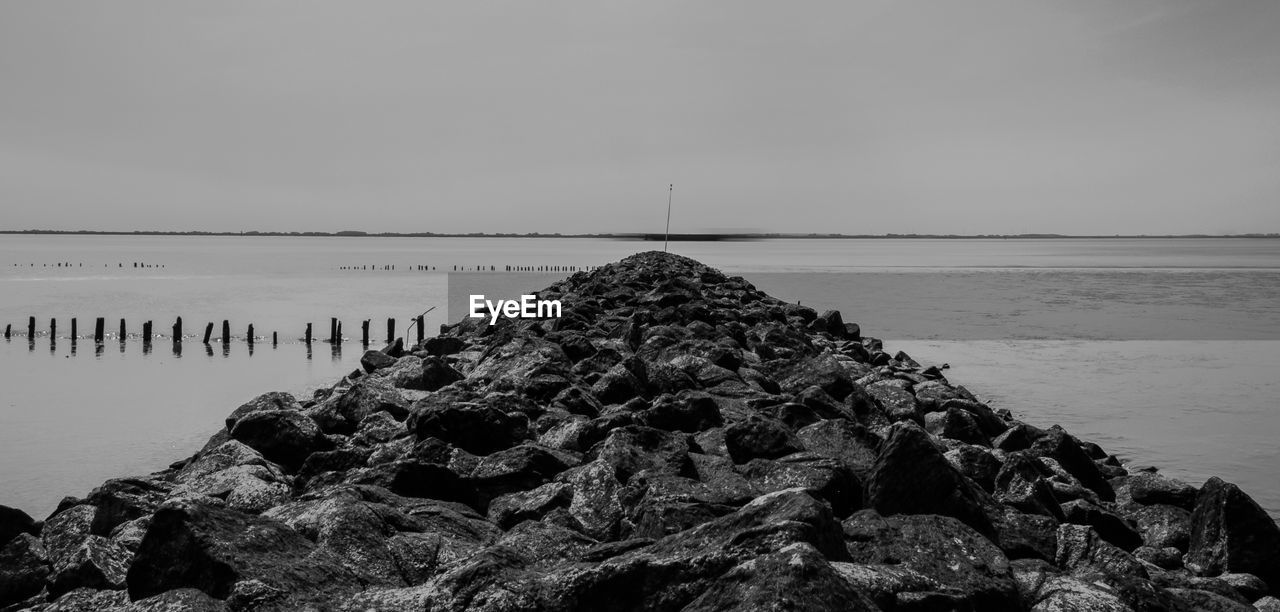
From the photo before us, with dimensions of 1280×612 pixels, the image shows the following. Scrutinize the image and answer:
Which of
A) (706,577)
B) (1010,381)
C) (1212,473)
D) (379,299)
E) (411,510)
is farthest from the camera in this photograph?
(379,299)

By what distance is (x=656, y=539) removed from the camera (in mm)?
4500

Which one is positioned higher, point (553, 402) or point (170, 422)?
point (553, 402)

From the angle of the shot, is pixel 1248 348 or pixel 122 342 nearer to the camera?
pixel 1248 348

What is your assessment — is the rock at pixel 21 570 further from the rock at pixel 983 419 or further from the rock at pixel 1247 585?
the rock at pixel 983 419

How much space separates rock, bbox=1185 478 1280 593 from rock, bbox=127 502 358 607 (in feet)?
16.9

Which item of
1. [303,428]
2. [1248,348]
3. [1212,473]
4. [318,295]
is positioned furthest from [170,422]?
[318,295]

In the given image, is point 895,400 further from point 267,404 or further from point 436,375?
point 267,404

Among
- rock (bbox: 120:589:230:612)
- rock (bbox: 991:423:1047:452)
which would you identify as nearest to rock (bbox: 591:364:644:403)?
rock (bbox: 991:423:1047:452)

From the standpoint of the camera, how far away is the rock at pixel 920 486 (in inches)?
199

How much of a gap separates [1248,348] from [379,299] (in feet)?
121

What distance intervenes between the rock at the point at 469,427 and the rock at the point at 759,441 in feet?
5.80

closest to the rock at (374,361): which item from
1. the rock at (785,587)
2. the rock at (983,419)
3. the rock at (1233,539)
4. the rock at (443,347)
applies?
the rock at (443,347)

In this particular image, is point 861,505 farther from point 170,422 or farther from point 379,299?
point 379,299

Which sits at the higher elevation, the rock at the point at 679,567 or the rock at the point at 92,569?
the rock at the point at 679,567
